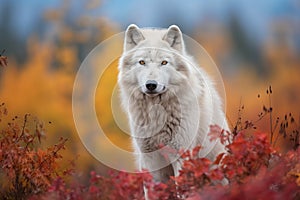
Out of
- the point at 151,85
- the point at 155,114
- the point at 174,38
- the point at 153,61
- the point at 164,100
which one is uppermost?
the point at 174,38

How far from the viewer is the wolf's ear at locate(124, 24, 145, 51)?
16.0 ft

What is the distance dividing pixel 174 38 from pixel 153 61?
1.19ft

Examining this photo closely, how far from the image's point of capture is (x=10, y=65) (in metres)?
11.5

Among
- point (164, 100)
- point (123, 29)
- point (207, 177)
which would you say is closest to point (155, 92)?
point (164, 100)

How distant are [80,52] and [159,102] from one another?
7.36m

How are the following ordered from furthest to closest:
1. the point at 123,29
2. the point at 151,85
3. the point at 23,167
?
the point at 123,29 < the point at 23,167 < the point at 151,85

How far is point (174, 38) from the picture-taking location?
4.91 metres

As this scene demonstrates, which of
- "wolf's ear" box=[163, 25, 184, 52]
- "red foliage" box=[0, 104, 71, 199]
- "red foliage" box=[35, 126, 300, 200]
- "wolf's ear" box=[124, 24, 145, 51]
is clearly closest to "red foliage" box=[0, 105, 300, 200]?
"red foliage" box=[35, 126, 300, 200]

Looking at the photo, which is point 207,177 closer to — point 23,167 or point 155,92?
point 155,92

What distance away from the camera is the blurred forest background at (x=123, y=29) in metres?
11.5

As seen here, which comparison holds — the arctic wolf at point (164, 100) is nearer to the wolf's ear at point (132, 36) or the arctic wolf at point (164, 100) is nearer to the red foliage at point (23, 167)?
the wolf's ear at point (132, 36)

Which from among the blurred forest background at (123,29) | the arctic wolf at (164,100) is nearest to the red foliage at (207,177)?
the arctic wolf at (164,100)

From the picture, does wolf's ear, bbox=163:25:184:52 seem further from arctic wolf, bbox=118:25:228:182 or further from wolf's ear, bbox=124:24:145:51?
wolf's ear, bbox=124:24:145:51

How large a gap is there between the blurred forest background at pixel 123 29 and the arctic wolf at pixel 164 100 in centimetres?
615
